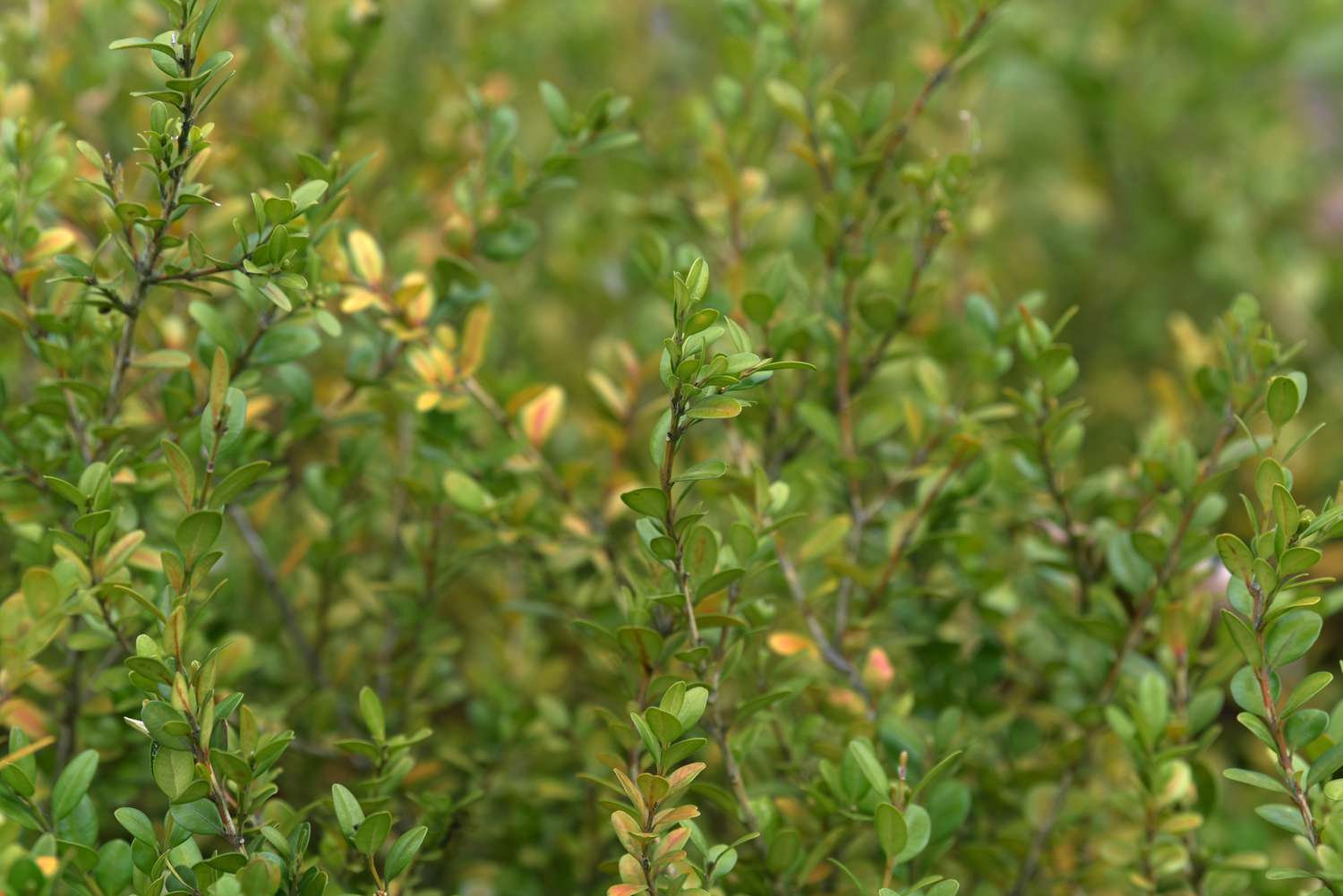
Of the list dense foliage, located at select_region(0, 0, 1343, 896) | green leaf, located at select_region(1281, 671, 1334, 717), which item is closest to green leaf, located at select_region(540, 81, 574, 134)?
dense foliage, located at select_region(0, 0, 1343, 896)

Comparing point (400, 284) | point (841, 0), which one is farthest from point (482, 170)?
point (841, 0)

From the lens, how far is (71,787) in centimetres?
92

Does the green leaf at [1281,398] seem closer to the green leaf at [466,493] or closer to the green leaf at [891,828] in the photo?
the green leaf at [891,828]

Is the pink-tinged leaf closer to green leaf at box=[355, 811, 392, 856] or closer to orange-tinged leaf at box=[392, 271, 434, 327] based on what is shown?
green leaf at box=[355, 811, 392, 856]

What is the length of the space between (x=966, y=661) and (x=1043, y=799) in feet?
0.58

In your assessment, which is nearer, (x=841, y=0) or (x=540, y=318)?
(x=540, y=318)

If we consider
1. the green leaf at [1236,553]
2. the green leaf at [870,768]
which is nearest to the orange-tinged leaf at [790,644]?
the green leaf at [870,768]

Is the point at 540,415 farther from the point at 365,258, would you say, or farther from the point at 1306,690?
the point at 1306,690

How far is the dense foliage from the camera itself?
930 mm

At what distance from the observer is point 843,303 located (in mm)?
1300

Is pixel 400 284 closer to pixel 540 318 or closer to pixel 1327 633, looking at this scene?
pixel 540 318

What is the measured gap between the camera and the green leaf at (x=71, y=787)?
918 mm

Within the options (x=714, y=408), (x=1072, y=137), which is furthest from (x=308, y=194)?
(x=1072, y=137)

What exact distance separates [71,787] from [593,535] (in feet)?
1.88
